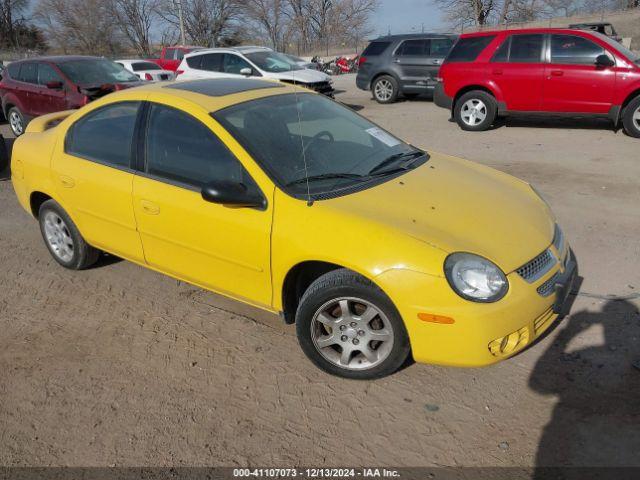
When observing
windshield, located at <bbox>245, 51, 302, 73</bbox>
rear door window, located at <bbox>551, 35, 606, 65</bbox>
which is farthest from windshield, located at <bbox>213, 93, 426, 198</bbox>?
windshield, located at <bbox>245, 51, 302, 73</bbox>

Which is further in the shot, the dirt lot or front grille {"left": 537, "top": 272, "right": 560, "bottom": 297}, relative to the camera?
front grille {"left": 537, "top": 272, "right": 560, "bottom": 297}

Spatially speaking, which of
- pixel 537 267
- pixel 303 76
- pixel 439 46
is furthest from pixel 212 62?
pixel 537 267

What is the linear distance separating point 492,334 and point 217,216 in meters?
1.67

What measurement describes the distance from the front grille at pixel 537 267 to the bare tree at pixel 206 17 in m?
51.0

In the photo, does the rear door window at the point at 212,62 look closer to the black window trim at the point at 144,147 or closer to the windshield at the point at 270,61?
the windshield at the point at 270,61

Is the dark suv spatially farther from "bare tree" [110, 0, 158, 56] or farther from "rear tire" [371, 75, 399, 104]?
"bare tree" [110, 0, 158, 56]

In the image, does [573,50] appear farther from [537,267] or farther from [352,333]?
[352,333]

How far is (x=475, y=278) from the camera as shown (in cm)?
271

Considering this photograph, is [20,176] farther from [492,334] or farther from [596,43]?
[596,43]

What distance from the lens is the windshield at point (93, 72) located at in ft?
32.6

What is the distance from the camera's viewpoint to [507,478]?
2424 millimetres

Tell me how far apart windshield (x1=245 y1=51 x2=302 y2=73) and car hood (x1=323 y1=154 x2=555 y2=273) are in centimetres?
1002

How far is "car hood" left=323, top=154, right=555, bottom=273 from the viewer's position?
2846 millimetres

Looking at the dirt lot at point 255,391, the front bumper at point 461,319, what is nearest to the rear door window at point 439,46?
the dirt lot at point 255,391
